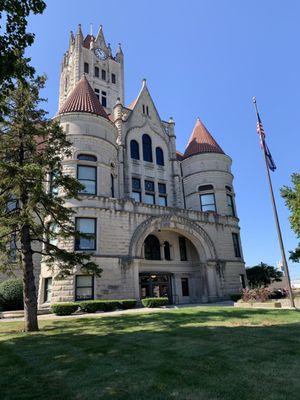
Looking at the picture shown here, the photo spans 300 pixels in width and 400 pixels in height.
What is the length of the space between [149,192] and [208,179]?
683cm

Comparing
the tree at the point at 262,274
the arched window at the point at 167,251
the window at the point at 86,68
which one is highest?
the window at the point at 86,68

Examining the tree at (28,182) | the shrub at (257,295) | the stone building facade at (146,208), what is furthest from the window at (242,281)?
the tree at (28,182)

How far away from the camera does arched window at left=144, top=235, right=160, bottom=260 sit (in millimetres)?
30125

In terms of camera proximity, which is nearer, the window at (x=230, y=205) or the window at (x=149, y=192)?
the window at (x=149, y=192)

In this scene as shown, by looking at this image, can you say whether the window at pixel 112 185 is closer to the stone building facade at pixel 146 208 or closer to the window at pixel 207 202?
the stone building facade at pixel 146 208

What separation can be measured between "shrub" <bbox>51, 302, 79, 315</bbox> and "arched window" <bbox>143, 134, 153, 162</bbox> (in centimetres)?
1917

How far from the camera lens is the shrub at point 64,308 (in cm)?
1972

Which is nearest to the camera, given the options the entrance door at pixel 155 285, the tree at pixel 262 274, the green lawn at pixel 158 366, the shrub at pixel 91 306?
the green lawn at pixel 158 366

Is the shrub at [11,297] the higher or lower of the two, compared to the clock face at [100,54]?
lower

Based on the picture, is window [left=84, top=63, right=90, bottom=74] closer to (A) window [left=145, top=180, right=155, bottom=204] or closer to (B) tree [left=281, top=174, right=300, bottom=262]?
(A) window [left=145, top=180, right=155, bottom=204]

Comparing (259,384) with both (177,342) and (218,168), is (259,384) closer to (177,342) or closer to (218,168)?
(177,342)

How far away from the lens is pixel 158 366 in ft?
20.3

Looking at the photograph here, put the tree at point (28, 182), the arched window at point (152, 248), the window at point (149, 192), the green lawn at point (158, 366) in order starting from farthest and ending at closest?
the window at point (149, 192), the arched window at point (152, 248), the tree at point (28, 182), the green lawn at point (158, 366)

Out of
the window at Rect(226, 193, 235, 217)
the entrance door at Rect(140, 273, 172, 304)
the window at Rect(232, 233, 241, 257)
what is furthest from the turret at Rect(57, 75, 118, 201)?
the window at Rect(232, 233, 241, 257)
